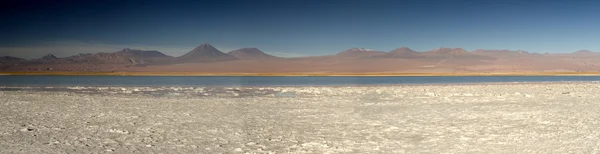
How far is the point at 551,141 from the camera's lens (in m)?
7.47

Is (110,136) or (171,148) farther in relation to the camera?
(110,136)

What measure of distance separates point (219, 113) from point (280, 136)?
4554 mm

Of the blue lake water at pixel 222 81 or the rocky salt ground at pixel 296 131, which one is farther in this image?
the blue lake water at pixel 222 81

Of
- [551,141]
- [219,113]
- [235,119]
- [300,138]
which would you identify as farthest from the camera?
[219,113]

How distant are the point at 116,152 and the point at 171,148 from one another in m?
0.81

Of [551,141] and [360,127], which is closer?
[551,141]

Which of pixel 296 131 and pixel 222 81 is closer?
pixel 296 131

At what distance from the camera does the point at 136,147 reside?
6.96m

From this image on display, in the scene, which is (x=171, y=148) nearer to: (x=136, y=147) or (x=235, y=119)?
(x=136, y=147)

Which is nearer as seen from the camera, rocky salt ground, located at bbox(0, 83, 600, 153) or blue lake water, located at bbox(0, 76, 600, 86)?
rocky salt ground, located at bbox(0, 83, 600, 153)

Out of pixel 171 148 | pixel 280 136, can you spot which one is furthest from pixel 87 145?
pixel 280 136

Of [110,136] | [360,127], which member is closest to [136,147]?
[110,136]

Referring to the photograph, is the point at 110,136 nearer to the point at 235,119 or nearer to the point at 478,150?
the point at 235,119

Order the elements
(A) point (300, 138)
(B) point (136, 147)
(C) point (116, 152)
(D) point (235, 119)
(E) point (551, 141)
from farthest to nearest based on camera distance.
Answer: (D) point (235, 119) → (A) point (300, 138) → (E) point (551, 141) → (B) point (136, 147) → (C) point (116, 152)
